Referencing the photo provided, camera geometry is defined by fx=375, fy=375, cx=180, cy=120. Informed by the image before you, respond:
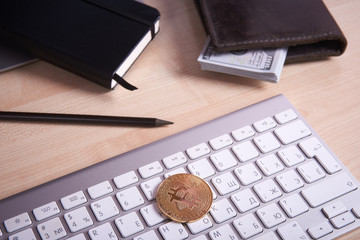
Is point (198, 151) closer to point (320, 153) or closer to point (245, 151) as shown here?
point (245, 151)

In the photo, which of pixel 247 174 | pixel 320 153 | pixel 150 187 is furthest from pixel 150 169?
pixel 320 153

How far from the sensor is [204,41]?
65 centimetres

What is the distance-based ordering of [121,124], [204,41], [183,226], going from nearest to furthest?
1. [183,226]
2. [121,124]
3. [204,41]

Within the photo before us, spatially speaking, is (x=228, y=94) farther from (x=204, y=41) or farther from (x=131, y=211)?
(x=131, y=211)

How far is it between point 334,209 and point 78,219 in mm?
314

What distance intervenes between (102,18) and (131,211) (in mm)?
314

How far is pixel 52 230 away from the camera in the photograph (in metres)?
0.43

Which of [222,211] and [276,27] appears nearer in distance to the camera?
[222,211]

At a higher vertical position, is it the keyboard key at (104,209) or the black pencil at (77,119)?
the black pencil at (77,119)

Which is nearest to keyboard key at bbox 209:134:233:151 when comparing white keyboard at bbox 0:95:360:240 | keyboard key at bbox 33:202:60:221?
white keyboard at bbox 0:95:360:240

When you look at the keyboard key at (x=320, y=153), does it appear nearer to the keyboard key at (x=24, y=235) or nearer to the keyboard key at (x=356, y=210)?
the keyboard key at (x=356, y=210)

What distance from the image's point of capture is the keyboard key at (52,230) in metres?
0.43

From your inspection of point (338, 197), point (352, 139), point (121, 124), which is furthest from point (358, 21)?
point (121, 124)

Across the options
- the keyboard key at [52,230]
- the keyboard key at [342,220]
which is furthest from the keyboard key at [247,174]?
the keyboard key at [52,230]
